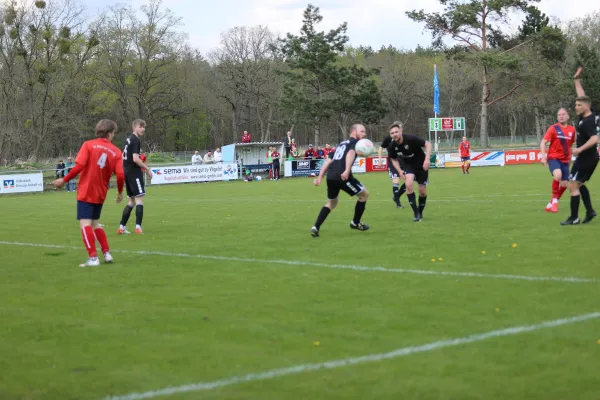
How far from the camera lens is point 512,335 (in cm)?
562

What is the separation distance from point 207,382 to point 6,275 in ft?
18.7

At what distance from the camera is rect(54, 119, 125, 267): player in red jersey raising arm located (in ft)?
32.5

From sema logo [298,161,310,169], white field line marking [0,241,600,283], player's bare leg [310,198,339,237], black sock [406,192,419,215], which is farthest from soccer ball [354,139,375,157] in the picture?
sema logo [298,161,310,169]

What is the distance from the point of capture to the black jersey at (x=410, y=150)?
14883 mm

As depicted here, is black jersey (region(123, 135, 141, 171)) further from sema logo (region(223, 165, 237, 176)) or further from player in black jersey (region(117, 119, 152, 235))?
sema logo (region(223, 165, 237, 176))

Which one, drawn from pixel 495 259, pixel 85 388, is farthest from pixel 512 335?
pixel 495 259

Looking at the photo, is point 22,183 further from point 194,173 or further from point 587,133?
point 587,133

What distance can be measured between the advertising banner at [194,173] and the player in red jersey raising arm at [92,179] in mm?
27647

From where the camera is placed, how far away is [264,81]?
270 ft

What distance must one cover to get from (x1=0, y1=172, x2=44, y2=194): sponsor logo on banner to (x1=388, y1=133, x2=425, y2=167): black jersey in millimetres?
24714

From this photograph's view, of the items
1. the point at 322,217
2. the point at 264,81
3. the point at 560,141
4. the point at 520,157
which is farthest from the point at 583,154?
the point at 264,81

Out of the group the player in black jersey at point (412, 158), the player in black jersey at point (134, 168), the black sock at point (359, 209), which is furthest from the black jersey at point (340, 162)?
the player in black jersey at point (134, 168)

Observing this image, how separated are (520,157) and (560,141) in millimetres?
36567

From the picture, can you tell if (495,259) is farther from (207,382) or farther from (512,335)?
(207,382)
